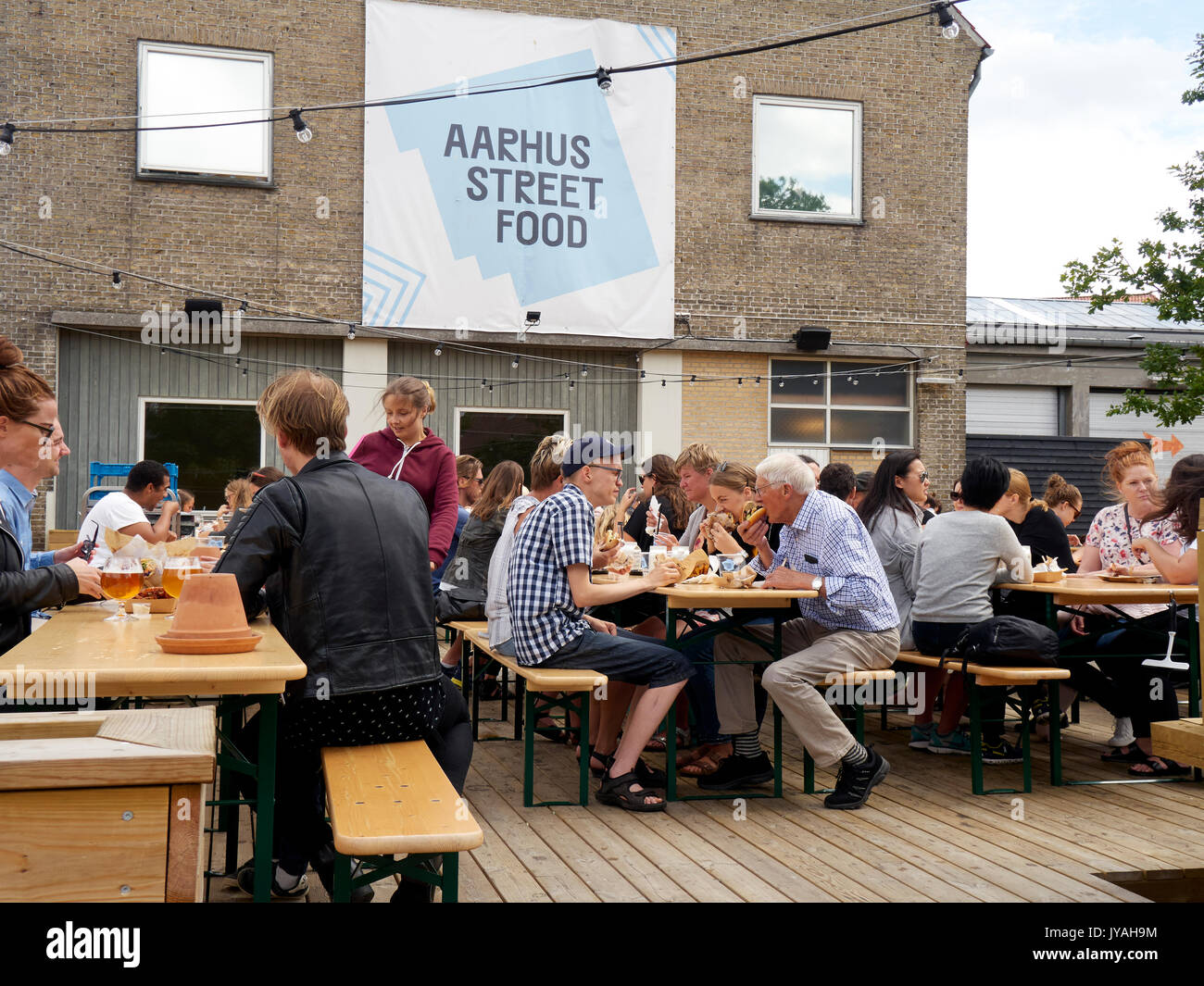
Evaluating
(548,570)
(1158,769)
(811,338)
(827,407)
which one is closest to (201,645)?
(548,570)

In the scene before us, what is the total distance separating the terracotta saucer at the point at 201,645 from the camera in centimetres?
275

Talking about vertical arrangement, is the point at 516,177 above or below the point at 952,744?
above

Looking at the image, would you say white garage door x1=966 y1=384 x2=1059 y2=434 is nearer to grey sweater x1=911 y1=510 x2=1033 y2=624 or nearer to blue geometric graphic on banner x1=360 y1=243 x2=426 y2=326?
blue geometric graphic on banner x1=360 y1=243 x2=426 y2=326

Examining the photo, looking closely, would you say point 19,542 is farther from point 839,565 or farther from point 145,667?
point 839,565

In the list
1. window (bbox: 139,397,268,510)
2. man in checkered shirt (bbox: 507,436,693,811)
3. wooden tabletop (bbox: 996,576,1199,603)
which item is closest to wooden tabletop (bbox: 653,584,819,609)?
man in checkered shirt (bbox: 507,436,693,811)

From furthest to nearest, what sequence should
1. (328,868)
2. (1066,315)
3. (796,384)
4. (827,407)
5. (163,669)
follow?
(1066,315) < (827,407) < (796,384) < (328,868) < (163,669)

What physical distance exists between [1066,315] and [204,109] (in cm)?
1450

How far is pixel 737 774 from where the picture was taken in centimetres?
536

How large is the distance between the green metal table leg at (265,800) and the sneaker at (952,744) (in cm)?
433

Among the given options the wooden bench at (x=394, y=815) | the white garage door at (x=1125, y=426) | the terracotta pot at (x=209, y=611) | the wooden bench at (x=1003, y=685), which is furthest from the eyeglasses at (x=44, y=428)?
the white garage door at (x=1125, y=426)

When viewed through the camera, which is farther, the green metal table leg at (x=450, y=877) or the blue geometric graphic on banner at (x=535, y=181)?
the blue geometric graphic on banner at (x=535, y=181)

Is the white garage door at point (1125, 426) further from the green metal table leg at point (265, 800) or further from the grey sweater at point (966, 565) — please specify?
the green metal table leg at point (265, 800)

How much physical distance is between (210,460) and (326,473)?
32.9 ft

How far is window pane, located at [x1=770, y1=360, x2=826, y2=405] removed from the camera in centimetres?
1412
